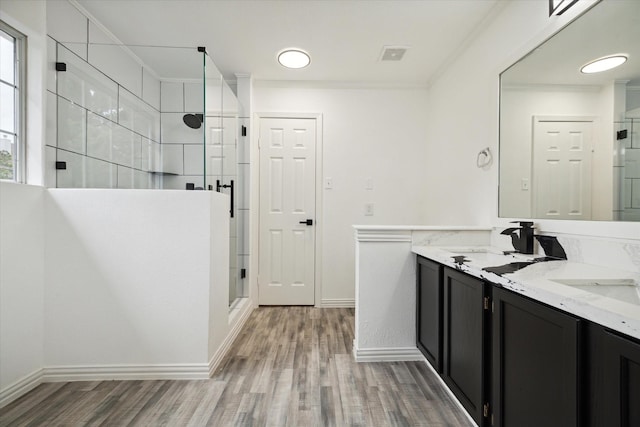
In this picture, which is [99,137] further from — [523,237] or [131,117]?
[523,237]

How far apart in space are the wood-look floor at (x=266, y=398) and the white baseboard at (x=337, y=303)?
3.55ft

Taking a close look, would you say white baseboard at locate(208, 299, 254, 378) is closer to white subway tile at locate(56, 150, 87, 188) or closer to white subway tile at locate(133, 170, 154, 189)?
white subway tile at locate(133, 170, 154, 189)

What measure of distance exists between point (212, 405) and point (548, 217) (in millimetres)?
2068

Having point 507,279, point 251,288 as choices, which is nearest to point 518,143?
point 507,279

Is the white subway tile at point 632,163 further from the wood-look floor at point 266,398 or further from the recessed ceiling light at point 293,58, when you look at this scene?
the recessed ceiling light at point 293,58

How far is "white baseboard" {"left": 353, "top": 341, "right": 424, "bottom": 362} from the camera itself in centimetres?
216

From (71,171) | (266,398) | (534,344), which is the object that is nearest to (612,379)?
(534,344)

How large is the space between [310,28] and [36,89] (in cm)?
184

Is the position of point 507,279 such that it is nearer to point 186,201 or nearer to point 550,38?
point 550,38

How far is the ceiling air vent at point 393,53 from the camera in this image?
8.76 ft

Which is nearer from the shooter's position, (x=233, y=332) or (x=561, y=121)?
(x=561, y=121)

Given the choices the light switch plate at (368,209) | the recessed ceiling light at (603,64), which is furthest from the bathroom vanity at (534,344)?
the light switch plate at (368,209)

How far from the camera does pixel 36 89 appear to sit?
1.82 m

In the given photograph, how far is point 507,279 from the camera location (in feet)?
3.61
